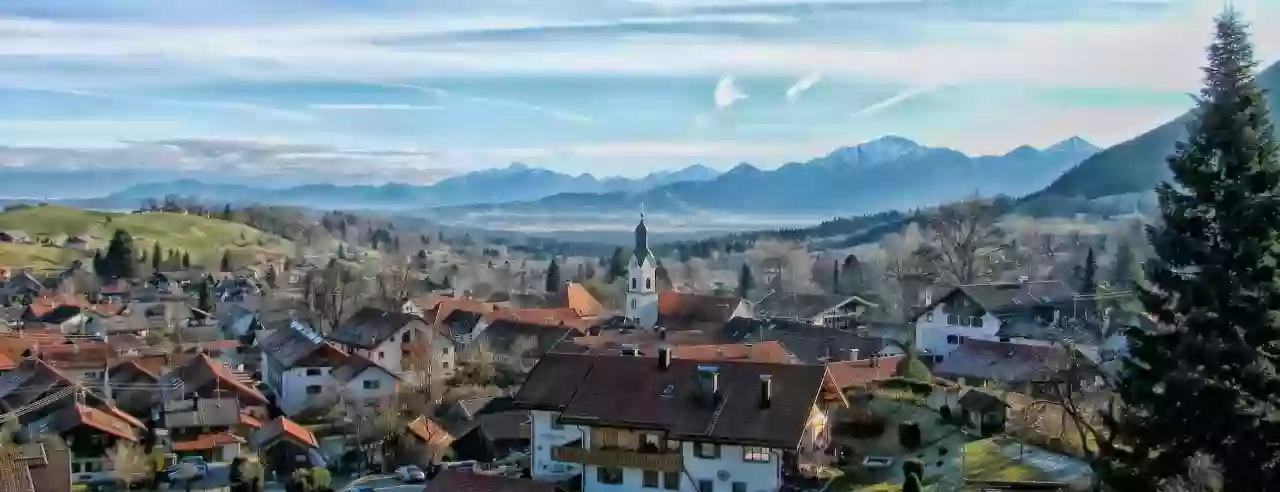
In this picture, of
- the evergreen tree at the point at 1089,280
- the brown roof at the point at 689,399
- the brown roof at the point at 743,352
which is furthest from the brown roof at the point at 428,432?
the evergreen tree at the point at 1089,280

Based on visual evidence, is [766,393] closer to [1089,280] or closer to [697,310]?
[697,310]

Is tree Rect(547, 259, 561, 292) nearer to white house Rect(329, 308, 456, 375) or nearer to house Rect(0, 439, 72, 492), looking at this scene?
white house Rect(329, 308, 456, 375)

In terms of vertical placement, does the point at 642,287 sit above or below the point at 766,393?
below

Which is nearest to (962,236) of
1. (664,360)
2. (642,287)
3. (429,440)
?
(642,287)

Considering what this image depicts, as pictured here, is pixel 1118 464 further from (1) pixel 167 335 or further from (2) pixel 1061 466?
(1) pixel 167 335

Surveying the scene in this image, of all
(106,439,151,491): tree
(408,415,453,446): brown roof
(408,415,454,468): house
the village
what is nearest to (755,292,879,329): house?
the village

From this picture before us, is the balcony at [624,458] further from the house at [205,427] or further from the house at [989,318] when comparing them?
the house at [989,318]

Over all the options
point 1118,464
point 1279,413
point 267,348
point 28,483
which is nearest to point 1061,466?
point 1118,464
